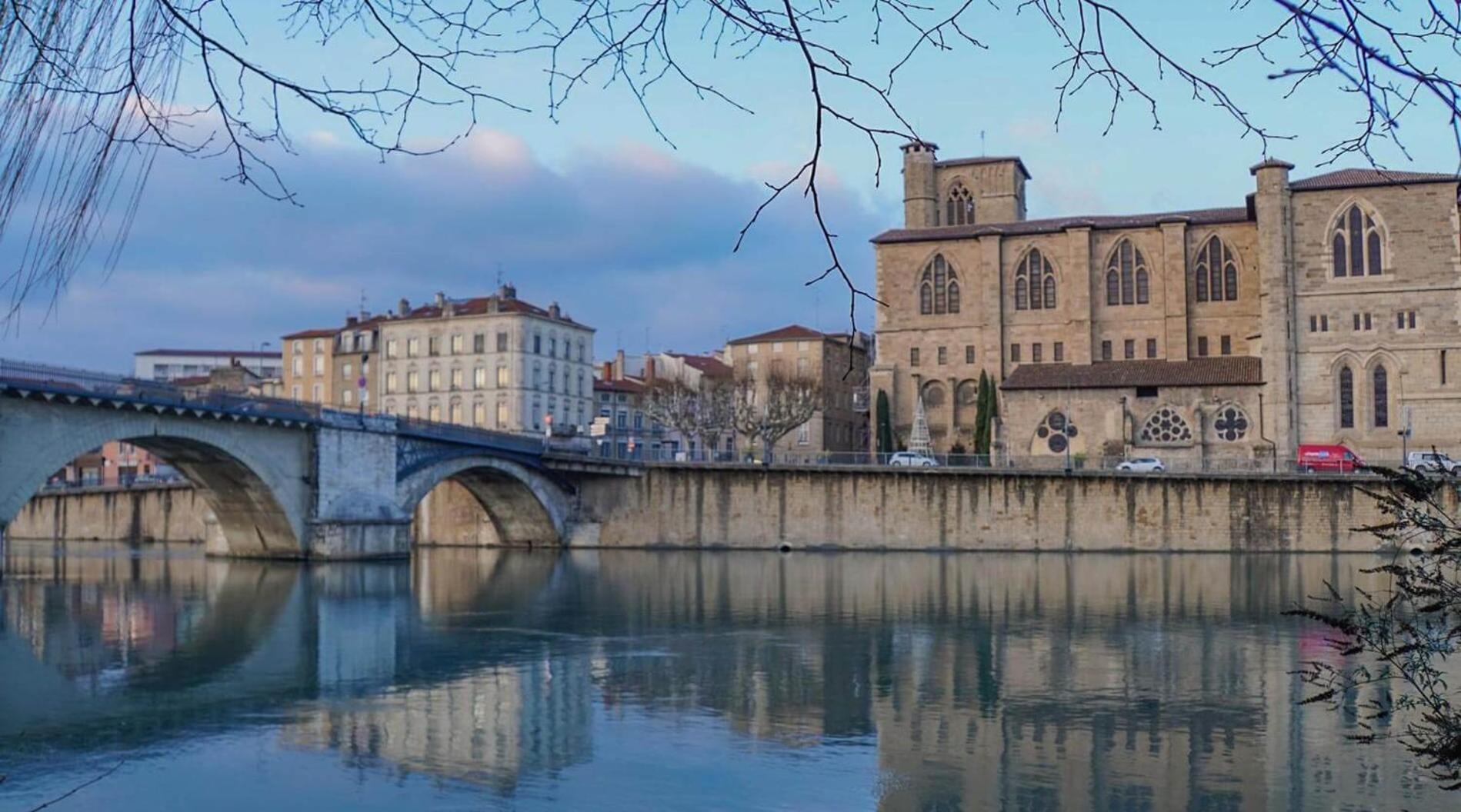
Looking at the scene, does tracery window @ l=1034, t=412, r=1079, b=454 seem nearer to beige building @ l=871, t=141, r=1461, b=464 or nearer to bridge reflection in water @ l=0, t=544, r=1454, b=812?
beige building @ l=871, t=141, r=1461, b=464

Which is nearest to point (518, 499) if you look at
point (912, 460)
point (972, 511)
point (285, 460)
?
point (285, 460)

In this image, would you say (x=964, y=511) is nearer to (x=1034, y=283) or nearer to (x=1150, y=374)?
(x=1150, y=374)

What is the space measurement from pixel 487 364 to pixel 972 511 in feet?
119

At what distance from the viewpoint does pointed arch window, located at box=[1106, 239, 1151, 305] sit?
67.1 m

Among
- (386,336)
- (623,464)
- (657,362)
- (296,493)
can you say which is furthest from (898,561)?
(657,362)

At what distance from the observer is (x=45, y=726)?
1733 cm

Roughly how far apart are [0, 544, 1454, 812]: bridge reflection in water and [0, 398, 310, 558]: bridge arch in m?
3.55

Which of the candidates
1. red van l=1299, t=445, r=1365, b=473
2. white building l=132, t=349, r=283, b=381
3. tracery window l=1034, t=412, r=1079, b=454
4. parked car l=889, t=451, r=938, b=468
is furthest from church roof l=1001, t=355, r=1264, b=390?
white building l=132, t=349, r=283, b=381

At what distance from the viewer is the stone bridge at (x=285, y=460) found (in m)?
36.9

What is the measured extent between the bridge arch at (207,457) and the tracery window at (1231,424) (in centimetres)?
3696

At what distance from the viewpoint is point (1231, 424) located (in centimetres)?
6097

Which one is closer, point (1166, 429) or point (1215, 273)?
point (1166, 429)

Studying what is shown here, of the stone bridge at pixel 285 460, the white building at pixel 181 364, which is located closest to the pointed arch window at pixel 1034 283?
the stone bridge at pixel 285 460

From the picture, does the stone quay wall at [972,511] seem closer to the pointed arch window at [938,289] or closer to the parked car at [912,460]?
the parked car at [912,460]
